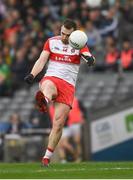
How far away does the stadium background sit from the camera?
22.6 metres

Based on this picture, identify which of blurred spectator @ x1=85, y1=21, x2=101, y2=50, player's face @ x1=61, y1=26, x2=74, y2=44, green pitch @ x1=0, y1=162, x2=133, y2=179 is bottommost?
green pitch @ x1=0, y1=162, x2=133, y2=179

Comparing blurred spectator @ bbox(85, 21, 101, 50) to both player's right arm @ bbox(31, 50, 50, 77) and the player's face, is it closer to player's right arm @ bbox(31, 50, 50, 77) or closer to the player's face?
the player's face

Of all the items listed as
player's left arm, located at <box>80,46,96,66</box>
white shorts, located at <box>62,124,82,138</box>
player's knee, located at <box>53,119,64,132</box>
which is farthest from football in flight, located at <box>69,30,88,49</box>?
white shorts, located at <box>62,124,82,138</box>

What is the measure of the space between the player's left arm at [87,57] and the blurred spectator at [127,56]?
29.4 ft

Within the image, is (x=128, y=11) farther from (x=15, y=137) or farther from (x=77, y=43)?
(x=77, y=43)

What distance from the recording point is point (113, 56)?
25.2 meters

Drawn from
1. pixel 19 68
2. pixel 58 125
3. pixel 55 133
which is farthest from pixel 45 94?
pixel 19 68

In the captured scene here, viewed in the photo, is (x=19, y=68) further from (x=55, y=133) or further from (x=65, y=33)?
(x=55, y=133)

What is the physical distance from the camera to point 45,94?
15289 millimetres

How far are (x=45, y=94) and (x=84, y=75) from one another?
11.0m

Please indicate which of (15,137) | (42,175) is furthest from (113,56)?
(42,175)

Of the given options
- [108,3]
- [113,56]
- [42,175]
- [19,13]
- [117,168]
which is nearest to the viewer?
[42,175]

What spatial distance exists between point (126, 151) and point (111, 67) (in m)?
3.54

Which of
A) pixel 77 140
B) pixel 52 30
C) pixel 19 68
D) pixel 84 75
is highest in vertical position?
pixel 52 30
